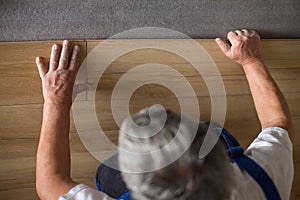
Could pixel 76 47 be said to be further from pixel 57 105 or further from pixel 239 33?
pixel 239 33

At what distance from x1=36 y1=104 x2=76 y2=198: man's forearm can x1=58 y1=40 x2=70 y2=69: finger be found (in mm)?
101

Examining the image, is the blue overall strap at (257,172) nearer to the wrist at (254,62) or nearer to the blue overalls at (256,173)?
the blue overalls at (256,173)

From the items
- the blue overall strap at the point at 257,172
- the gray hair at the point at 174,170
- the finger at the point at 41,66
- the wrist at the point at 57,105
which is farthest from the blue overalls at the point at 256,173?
the finger at the point at 41,66

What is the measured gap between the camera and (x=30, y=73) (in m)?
0.88

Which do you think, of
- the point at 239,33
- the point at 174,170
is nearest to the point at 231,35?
the point at 239,33

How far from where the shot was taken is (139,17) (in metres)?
0.94

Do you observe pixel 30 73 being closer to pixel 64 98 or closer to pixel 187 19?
pixel 64 98

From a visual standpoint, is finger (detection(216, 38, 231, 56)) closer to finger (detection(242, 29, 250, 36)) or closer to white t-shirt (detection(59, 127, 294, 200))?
finger (detection(242, 29, 250, 36))

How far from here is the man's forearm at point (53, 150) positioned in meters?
0.71

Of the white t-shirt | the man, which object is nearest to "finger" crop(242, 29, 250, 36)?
the man

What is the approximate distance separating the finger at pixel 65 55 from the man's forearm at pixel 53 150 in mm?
101

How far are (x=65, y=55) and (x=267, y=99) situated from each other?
1.46 ft

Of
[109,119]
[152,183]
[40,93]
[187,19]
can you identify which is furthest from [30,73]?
[152,183]

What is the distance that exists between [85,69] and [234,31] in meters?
0.39
